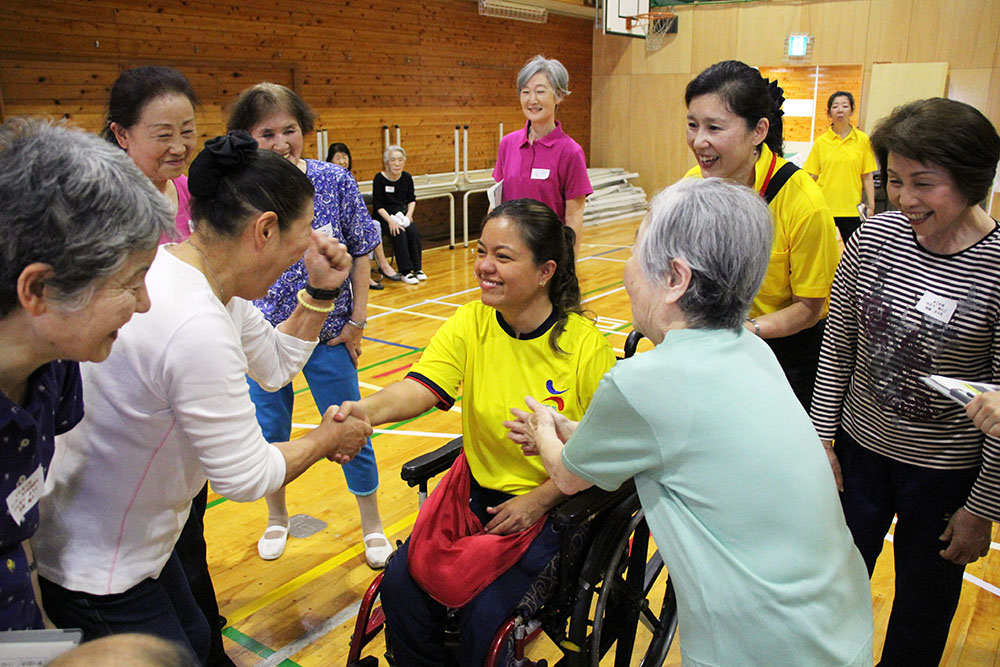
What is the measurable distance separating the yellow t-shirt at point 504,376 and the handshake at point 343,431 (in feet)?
0.89

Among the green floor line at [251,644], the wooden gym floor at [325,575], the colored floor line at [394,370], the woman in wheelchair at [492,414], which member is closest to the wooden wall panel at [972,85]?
the colored floor line at [394,370]

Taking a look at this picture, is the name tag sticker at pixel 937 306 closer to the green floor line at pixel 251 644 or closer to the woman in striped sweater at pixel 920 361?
the woman in striped sweater at pixel 920 361

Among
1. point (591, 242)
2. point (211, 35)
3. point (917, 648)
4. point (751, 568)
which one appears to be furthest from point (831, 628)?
point (591, 242)

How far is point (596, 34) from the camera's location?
1271cm

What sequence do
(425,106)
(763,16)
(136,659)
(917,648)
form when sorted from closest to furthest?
(136,659) < (917,648) < (425,106) < (763,16)

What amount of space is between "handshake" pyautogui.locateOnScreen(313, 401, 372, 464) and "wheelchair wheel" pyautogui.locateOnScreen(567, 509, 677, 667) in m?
0.62

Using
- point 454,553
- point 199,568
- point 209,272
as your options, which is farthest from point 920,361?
point 199,568

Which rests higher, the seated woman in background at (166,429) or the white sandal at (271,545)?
the seated woman in background at (166,429)

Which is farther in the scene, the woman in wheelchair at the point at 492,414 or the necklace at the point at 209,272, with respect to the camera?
the woman in wheelchair at the point at 492,414

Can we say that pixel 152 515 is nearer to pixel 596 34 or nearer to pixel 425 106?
pixel 425 106

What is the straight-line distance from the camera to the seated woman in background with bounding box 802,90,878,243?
6672mm

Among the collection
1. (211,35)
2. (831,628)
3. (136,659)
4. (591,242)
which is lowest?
(591,242)

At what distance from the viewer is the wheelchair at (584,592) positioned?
66.1 inches

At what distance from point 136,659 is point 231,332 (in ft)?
2.19
